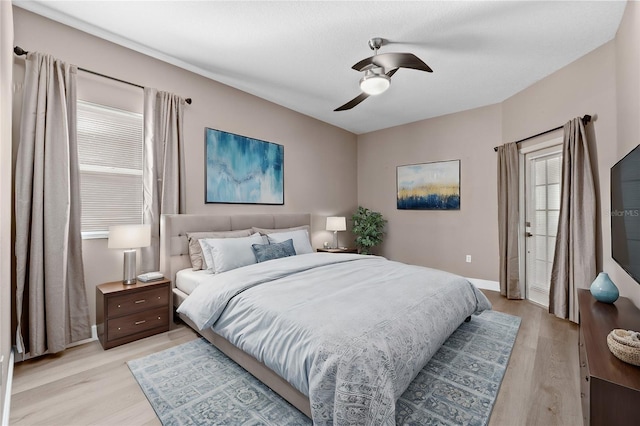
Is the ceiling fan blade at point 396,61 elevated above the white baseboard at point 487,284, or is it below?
above

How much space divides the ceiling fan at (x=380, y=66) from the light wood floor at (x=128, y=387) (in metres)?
2.53

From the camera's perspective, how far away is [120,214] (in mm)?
2955

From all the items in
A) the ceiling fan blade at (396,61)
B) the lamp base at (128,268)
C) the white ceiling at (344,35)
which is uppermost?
the white ceiling at (344,35)

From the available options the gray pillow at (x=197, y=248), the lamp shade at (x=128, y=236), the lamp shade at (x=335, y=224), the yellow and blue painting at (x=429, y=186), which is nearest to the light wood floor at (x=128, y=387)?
the gray pillow at (x=197, y=248)

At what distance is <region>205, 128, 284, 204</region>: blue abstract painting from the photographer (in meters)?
3.68

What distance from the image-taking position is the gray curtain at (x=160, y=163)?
307 centimetres

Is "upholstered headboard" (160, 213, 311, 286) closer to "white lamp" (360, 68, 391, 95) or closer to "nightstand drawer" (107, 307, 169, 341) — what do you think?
"nightstand drawer" (107, 307, 169, 341)

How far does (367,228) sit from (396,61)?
3.35 meters

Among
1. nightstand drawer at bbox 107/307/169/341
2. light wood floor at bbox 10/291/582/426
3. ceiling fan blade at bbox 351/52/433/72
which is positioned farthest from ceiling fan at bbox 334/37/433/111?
nightstand drawer at bbox 107/307/169/341

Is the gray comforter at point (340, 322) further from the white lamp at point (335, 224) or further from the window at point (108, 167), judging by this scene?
the white lamp at point (335, 224)

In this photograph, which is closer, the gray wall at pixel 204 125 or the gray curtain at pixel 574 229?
the gray wall at pixel 204 125

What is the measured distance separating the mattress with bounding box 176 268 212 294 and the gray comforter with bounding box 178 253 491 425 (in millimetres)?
249

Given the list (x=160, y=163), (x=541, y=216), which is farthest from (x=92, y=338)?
(x=541, y=216)

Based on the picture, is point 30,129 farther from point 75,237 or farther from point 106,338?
point 106,338
